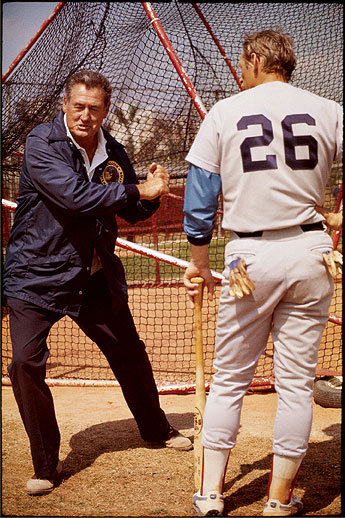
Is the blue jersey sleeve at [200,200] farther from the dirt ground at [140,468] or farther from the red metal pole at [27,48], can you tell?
the red metal pole at [27,48]

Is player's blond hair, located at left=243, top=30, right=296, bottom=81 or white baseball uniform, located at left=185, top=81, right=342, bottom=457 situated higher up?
player's blond hair, located at left=243, top=30, right=296, bottom=81

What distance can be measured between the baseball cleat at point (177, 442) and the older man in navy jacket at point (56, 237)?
0.73m

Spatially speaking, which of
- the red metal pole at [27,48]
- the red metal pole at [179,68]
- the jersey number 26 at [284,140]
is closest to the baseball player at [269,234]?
the jersey number 26 at [284,140]

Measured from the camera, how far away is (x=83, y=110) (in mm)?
3484

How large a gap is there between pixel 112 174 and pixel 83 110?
43cm

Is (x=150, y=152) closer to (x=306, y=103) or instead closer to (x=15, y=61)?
(x=15, y=61)

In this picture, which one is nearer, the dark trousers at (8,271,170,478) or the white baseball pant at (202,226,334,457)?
the white baseball pant at (202,226,334,457)

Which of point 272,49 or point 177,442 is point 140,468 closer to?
point 177,442

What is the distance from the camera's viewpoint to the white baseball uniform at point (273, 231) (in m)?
2.68

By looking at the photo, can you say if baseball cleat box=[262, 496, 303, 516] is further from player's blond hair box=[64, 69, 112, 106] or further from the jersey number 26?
player's blond hair box=[64, 69, 112, 106]

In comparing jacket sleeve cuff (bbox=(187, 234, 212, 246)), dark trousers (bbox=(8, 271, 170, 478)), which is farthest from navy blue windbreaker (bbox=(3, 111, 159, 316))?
jacket sleeve cuff (bbox=(187, 234, 212, 246))

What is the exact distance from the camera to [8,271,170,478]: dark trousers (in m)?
3.38

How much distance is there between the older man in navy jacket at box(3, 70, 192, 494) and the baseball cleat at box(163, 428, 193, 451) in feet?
2.41

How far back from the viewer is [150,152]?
643 cm
